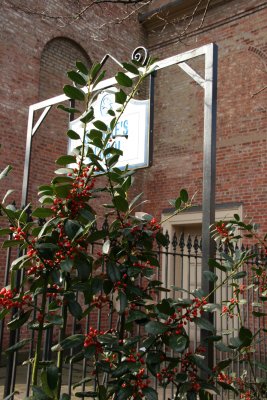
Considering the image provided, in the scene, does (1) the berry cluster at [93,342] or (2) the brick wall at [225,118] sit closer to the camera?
(1) the berry cluster at [93,342]

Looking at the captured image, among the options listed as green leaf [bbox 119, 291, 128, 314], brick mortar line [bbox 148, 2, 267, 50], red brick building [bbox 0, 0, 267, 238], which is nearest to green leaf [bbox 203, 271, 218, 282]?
green leaf [bbox 119, 291, 128, 314]

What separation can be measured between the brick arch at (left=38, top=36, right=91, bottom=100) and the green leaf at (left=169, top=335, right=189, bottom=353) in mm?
7390

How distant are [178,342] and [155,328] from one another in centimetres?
11

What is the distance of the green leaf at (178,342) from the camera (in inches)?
74.1

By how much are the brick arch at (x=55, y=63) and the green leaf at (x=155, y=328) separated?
734 cm

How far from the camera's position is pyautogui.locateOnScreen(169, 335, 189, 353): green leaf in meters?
1.88

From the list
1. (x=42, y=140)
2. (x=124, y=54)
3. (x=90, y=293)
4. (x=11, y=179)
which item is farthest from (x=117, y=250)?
(x=124, y=54)

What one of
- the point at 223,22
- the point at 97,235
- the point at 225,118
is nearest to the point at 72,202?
the point at 97,235

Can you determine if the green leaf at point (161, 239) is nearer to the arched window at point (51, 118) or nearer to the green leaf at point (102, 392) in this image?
the green leaf at point (102, 392)

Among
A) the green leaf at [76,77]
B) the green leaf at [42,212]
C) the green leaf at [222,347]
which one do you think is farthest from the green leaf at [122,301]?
the green leaf at [76,77]

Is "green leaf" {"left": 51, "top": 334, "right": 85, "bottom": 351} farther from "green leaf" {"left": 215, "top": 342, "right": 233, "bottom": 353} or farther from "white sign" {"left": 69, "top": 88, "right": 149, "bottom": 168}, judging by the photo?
"white sign" {"left": 69, "top": 88, "right": 149, "bottom": 168}

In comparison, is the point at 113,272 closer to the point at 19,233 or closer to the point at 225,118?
the point at 19,233

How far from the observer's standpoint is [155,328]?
1919 millimetres

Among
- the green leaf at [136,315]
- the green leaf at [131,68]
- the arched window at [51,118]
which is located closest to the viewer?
the green leaf at [136,315]
